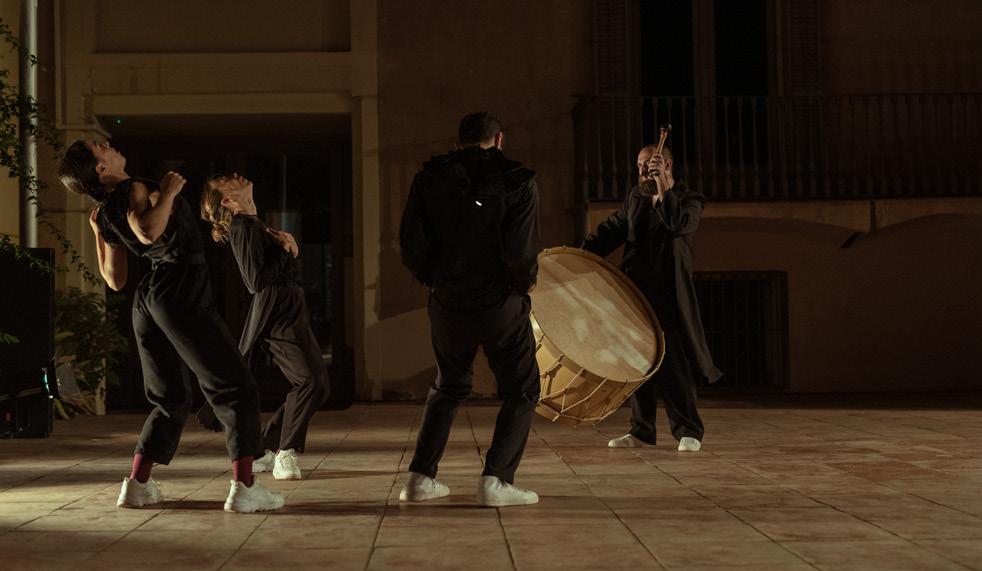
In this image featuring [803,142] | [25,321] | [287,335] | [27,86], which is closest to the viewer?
[287,335]

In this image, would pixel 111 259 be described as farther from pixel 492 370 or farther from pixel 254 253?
pixel 492 370

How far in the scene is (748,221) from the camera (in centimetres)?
1346

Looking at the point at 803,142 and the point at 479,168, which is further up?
the point at 803,142

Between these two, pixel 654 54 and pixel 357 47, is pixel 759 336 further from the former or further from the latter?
pixel 357 47

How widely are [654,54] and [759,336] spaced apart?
3.32m

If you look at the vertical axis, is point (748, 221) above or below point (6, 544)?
above

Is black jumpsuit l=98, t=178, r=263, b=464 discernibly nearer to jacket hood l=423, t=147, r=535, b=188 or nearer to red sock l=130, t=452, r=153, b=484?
red sock l=130, t=452, r=153, b=484

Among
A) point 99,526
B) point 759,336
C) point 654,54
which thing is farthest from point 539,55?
point 99,526

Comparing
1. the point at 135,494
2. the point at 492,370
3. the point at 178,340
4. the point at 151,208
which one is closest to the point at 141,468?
the point at 135,494

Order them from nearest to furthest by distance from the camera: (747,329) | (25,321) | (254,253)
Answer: (254,253), (25,321), (747,329)

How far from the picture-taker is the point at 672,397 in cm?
805

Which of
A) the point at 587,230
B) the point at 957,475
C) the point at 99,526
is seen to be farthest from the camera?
the point at 587,230

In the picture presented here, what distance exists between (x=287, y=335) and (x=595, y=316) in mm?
1889

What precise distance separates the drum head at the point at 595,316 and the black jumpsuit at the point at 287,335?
1.30 m
